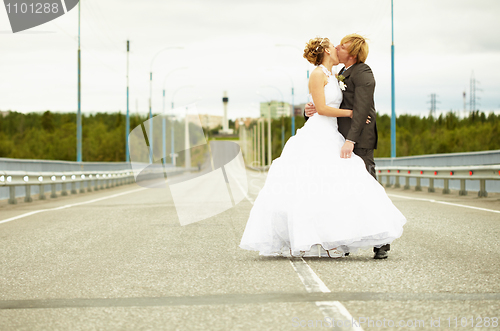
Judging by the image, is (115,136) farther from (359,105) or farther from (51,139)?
(359,105)

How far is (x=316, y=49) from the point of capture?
625cm

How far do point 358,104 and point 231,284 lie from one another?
Answer: 7.40 ft

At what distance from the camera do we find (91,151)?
138 metres

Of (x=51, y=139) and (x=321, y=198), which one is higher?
Result: (x=51, y=139)

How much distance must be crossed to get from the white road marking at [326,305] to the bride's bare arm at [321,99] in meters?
1.57

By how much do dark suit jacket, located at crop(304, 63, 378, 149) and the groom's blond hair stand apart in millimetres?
91

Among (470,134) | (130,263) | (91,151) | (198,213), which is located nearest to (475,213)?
(198,213)

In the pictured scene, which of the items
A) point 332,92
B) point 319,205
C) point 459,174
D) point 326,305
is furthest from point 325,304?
point 459,174

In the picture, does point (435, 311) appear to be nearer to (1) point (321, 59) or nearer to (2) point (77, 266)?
(1) point (321, 59)

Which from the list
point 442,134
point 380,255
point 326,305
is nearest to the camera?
point 326,305

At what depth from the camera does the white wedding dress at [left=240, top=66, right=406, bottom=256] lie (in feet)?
18.8

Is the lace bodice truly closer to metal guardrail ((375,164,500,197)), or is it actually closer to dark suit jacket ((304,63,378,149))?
dark suit jacket ((304,63,378,149))

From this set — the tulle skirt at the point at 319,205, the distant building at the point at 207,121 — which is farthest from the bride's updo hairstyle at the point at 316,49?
the distant building at the point at 207,121

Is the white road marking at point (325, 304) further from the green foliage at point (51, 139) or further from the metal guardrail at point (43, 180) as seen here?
the green foliage at point (51, 139)
